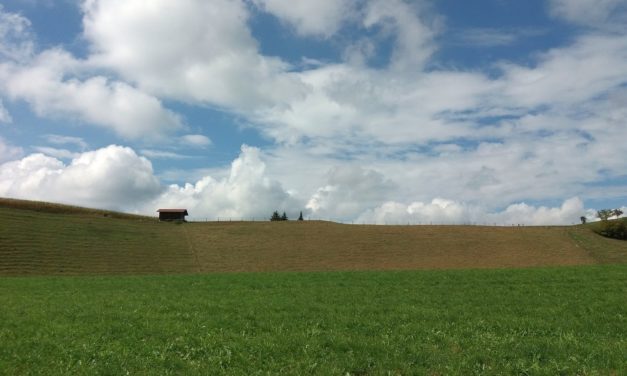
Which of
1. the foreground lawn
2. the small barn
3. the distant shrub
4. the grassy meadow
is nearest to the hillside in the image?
the distant shrub

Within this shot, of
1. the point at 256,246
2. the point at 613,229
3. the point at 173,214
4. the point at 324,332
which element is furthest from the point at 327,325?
the point at 173,214

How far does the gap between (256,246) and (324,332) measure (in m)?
65.8

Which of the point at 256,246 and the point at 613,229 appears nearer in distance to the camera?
the point at 256,246

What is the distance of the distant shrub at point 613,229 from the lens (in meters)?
86.4

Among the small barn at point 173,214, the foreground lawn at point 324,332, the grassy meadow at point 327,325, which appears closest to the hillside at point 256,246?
the small barn at point 173,214

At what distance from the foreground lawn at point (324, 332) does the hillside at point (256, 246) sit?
3826 centimetres

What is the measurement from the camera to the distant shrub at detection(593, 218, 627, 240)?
8638cm

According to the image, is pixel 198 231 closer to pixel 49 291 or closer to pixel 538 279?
pixel 49 291

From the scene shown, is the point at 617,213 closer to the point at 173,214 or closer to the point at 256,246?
the point at 256,246

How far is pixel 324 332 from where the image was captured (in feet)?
49.3

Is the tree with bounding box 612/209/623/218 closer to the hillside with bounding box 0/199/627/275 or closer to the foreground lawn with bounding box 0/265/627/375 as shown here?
the hillside with bounding box 0/199/627/275

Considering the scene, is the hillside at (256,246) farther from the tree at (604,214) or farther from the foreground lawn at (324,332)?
the foreground lawn at (324,332)

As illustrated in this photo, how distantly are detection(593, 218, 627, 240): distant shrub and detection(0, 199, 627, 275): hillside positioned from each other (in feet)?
7.01

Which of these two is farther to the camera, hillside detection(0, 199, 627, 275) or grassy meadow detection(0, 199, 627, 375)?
hillside detection(0, 199, 627, 275)
